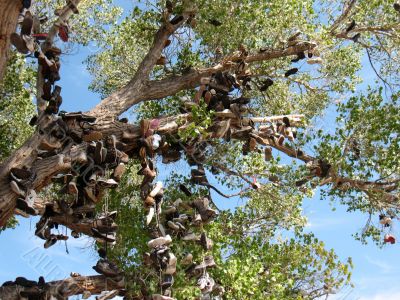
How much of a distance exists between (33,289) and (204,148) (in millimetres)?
2823

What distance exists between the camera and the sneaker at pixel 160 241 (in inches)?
235

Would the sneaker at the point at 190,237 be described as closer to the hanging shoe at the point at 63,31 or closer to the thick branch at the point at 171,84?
the thick branch at the point at 171,84

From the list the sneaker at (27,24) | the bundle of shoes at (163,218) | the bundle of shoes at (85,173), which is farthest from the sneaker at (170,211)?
the sneaker at (27,24)

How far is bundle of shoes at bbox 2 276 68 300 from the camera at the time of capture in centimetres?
607

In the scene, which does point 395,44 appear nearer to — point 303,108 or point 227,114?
point 303,108

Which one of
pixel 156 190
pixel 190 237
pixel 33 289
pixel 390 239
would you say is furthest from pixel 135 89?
pixel 390 239

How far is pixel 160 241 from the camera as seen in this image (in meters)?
6.01

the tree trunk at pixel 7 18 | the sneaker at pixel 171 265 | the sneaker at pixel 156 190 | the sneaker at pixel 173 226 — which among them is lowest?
the sneaker at pixel 171 265

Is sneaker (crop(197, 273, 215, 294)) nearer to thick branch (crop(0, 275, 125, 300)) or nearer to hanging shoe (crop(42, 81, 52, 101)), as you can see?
thick branch (crop(0, 275, 125, 300))

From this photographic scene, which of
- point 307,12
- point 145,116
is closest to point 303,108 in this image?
point 307,12

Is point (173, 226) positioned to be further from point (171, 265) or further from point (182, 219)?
point (171, 265)

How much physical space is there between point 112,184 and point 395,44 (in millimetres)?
5887

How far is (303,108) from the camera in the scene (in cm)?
985

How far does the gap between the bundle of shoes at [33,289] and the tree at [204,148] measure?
0.05 feet
